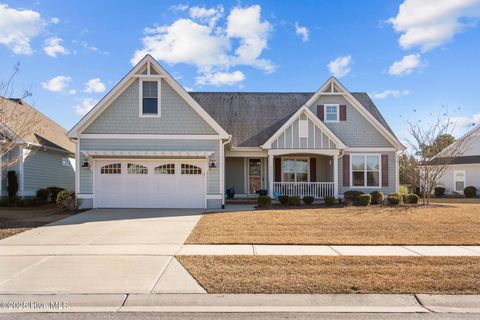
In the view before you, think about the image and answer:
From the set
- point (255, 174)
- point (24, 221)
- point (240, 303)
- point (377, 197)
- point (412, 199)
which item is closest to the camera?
point (240, 303)

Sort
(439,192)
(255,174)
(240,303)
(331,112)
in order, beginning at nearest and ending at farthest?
(240,303) < (331,112) < (255,174) < (439,192)

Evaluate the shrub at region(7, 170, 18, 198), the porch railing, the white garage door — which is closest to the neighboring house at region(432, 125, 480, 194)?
the porch railing

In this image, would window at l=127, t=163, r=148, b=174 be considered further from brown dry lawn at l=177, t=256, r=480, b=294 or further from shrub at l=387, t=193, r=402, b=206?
shrub at l=387, t=193, r=402, b=206

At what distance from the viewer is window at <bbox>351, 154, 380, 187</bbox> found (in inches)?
855

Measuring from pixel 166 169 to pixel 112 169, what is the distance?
2580 mm

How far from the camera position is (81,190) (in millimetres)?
18234

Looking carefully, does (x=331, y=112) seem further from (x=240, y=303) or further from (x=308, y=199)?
(x=240, y=303)

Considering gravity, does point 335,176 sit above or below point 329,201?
above

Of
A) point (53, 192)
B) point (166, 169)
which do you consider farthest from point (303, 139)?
point (53, 192)

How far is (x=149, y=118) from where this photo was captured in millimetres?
18594

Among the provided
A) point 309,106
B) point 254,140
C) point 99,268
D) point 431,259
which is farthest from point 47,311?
point 309,106

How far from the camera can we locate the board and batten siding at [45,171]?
21.6 m

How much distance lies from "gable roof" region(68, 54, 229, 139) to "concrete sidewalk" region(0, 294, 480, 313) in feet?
41.7

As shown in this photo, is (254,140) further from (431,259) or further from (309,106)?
(431,259)
